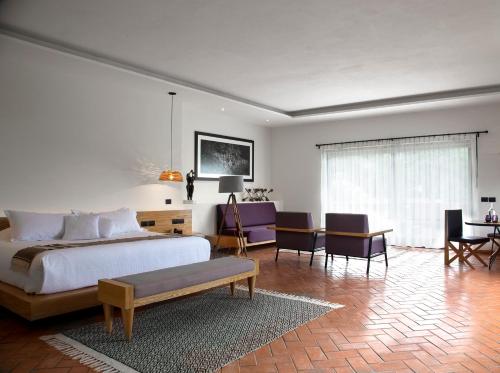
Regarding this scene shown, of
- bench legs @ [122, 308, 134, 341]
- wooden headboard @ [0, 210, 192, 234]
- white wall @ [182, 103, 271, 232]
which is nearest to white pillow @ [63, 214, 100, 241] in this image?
wooden headboard @ [0, 210, 192, 234]

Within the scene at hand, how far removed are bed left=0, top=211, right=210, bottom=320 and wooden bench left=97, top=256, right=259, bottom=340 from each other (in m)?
0.47

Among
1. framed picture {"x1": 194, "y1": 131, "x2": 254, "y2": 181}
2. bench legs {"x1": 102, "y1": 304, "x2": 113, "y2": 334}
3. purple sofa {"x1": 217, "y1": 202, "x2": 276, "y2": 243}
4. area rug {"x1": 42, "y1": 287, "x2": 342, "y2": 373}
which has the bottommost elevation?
area rug {"x1": 42, "y1": 287, "x2": 342, "y2": 373}

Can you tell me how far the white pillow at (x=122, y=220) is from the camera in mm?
5121

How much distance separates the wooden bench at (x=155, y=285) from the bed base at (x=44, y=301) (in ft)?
1.38

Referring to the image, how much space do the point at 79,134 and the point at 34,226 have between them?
1573 mm

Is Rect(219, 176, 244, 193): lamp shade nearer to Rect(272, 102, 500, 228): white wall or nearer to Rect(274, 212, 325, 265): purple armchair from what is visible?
Rect(274, 212, 325, 265): purple armchair

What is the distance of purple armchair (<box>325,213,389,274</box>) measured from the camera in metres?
5.52

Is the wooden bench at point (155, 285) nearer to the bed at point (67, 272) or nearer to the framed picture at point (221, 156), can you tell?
the bed at point (67, 272)

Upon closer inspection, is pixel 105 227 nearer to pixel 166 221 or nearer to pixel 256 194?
pixel 166 221

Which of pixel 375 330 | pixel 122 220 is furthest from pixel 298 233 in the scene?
pixel 375 330

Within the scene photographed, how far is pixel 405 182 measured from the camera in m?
7.88

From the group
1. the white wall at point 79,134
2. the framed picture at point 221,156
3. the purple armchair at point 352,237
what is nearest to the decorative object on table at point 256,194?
the framed picture at point 221,156

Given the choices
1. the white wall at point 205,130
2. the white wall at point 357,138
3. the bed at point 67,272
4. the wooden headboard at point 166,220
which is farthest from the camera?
the white wall at point 205,130

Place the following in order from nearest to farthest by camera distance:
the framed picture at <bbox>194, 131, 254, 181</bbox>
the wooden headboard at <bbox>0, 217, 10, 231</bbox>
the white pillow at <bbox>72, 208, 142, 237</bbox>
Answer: the wooden headboard at <bbox>0, 217, 10, 231</bbox>
the white pillow at <bbox>72, 208, 142, 237</bbox>
the framed picture at <bbox>194, 131, 254, 181</bbox>
